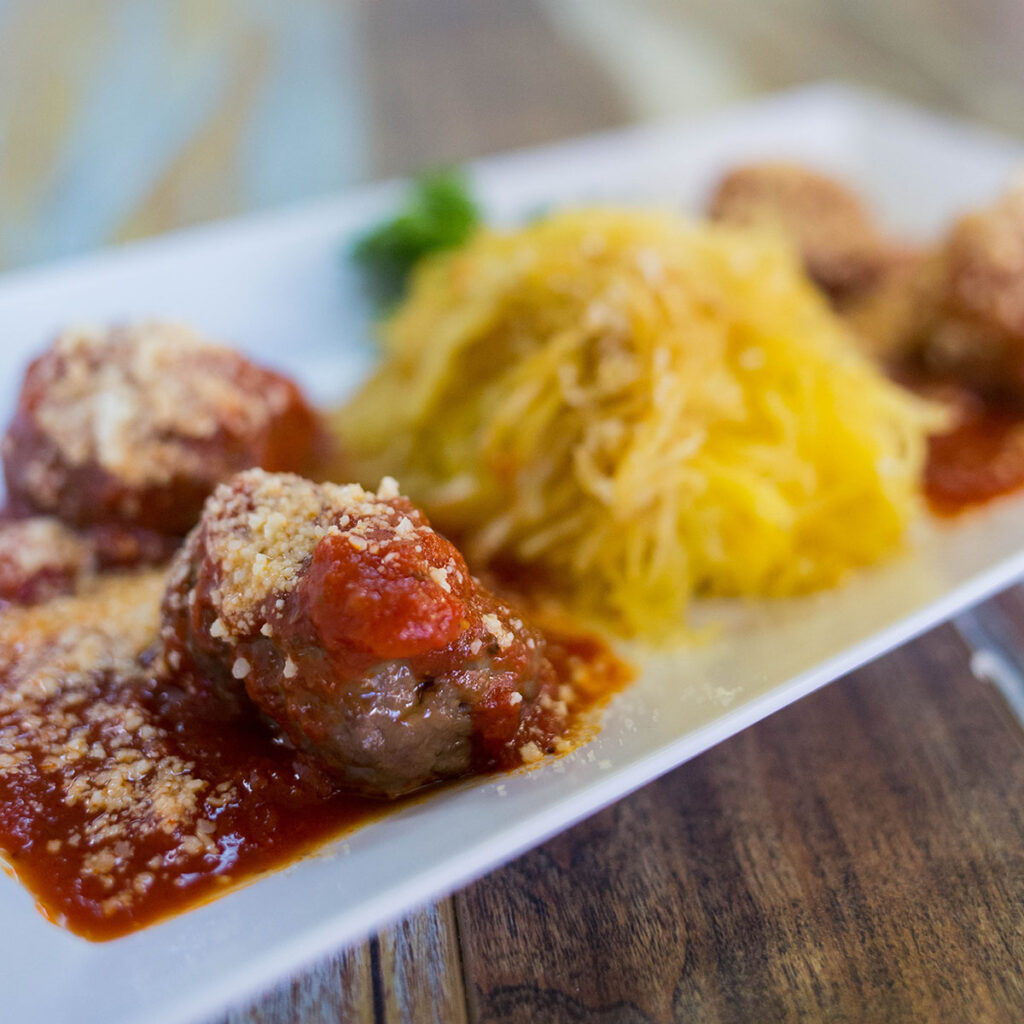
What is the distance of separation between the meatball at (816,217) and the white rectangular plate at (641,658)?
1.70 ft

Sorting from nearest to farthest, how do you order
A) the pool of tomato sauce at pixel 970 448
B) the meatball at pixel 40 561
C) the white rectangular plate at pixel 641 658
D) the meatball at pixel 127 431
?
the white rectangular plate at pixel 641 658, the meatball at pixel 40 561, the meatball at pixel 127 431, the pool of tomato sauce at pixel 970 448

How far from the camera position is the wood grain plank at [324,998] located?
83.7 inches

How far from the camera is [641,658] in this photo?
302 centimetres

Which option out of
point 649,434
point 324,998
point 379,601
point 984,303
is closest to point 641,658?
point 649,434

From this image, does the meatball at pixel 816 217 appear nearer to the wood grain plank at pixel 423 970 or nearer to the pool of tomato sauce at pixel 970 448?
the pool of tomato sauce at pixel 970 448

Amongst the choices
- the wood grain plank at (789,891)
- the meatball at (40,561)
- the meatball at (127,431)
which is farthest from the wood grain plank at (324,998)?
the meatball at (127,431)

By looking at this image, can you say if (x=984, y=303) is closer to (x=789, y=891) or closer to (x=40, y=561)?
(x=789, y=891)

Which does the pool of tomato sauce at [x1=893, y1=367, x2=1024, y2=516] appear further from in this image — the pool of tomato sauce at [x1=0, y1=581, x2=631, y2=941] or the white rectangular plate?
the pool of tomato sauce at [x1=0, y1=581, x2=631, y2=941]

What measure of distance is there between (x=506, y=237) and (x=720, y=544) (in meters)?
1.93

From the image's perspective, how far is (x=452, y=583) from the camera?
233cm

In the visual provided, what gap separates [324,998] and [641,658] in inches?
53.1

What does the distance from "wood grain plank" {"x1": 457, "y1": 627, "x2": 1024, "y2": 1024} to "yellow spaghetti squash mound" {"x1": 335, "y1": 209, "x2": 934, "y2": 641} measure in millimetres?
652

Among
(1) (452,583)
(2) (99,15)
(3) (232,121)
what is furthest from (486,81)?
(1) (452,583)

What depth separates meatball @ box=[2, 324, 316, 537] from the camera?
3.33 metres
